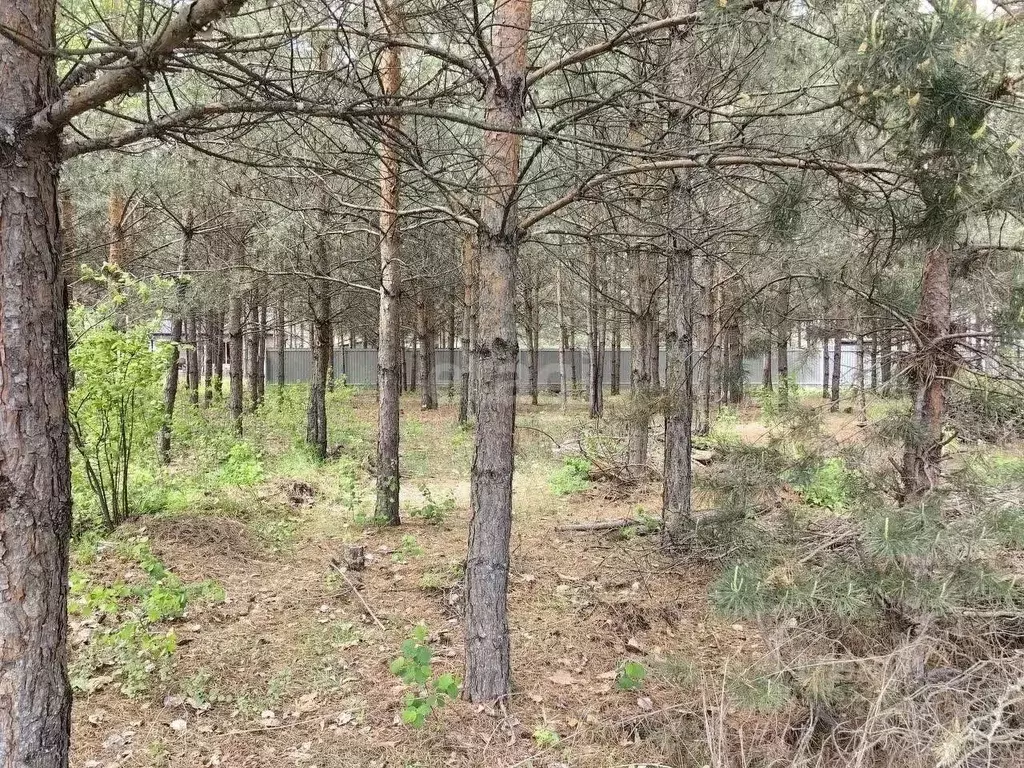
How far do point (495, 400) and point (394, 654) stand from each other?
2031 millimetres

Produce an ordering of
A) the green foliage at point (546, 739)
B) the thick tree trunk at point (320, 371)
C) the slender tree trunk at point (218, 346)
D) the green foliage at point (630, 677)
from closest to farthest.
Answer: the green foliage at point (546, 739), the green foliage at point (630, 677), the thick tree trunk at point (320, 371), the slender tree trunk at point (218, 346)

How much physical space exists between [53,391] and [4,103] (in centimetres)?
95

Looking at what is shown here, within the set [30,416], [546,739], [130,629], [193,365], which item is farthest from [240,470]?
[193,365]

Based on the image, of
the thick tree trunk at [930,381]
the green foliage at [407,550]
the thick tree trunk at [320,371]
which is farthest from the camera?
the thick tree trunk at [320,371]

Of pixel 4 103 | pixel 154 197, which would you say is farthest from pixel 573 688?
pixel 154 197

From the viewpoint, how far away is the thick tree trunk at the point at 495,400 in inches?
143

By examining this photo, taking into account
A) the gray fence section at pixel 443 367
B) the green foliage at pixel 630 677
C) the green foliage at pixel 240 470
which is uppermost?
the gray fence section at pixel 443 367

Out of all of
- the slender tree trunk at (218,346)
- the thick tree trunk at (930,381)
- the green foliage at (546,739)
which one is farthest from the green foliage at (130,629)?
the slender tree trunk at (218,346)

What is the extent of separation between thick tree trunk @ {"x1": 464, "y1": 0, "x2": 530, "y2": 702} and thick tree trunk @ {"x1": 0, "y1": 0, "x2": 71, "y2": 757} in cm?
195

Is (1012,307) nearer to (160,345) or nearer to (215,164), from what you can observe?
(160,345)

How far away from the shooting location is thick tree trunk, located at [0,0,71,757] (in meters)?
2.15

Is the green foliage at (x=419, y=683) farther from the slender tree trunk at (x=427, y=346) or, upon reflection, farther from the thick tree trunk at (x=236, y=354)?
the slender tree trunk at (x=427, y=346)

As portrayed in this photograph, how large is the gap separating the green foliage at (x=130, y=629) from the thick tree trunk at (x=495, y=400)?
1.89 metres

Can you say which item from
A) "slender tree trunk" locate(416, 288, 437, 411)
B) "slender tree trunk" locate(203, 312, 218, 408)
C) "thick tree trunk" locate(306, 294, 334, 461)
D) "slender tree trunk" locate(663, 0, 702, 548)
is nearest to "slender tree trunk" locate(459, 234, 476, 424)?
"thick tree trunk" locate(306, 294, 334, 461)
